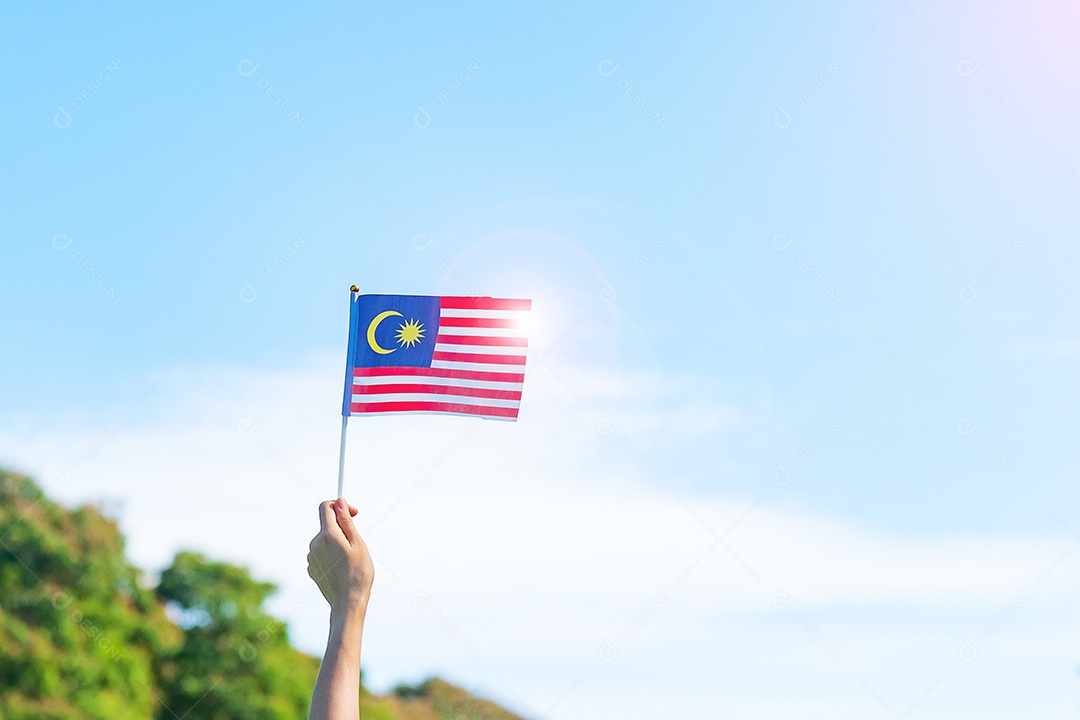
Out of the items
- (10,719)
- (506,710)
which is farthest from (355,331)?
(506,710)

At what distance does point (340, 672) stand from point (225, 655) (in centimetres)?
2989

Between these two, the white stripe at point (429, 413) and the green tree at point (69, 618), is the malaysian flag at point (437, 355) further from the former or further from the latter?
the green tree at point (69, 618)

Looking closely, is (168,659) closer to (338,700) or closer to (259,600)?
(259,600)

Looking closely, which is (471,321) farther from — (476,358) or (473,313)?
(476,358)

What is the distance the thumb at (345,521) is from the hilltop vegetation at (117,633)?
90.6 feet

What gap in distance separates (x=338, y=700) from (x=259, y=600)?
1216 inches

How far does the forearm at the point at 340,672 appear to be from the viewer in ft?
9.26

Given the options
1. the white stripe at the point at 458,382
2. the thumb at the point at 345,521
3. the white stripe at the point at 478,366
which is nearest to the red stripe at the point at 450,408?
the white stripe at the point at 458,382

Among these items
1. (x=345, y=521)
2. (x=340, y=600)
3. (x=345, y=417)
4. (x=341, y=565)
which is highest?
(x=345, y=417)

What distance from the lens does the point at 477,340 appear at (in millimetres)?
7215

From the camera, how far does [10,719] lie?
27250mm

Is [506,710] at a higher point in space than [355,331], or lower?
higher

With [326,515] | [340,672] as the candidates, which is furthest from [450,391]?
[340,672]

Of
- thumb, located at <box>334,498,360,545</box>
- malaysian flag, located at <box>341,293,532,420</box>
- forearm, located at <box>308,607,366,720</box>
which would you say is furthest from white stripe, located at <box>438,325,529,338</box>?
forearm, located at <box>308,607,366,720</box>
